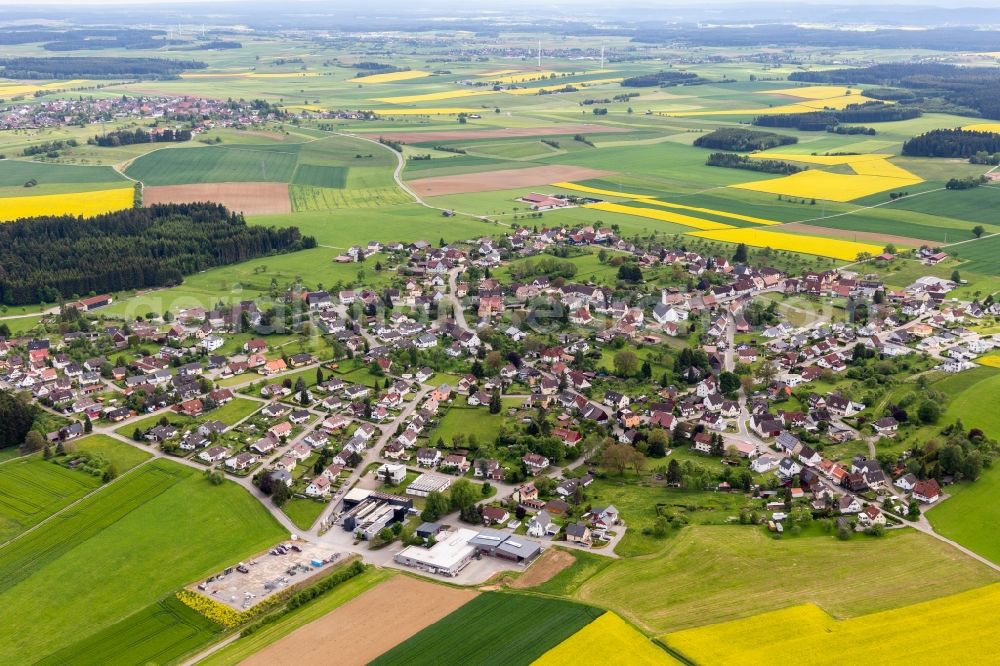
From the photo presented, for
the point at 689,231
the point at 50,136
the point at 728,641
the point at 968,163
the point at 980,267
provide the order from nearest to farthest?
the point at 728,641 < the point at 980,267 < the point at 689,231 < the point at 968,163 < the point at 50,136

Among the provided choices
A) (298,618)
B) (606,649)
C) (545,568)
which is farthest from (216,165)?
(606,649)

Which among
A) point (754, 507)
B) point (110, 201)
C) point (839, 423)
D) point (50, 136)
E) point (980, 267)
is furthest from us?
point (50, 136)

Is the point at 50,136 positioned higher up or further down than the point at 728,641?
higher up

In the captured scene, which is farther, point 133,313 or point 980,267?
point 980,267

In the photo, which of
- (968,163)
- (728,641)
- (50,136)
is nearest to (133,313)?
(728,641)

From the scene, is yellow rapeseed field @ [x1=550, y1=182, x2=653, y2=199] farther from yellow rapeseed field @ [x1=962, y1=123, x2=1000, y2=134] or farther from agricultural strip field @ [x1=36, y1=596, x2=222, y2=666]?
agricultural strip field @ [x1=36, y1=596, x2=222, y2=666]

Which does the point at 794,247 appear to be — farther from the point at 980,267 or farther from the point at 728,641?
the point at 728,641

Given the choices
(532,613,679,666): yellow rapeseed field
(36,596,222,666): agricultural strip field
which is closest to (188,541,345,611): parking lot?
(36,596,222,666): agricultural strip field

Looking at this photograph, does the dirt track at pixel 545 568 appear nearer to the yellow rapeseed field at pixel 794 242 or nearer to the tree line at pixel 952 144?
the yellow rapeseed field at pixel 794 242
